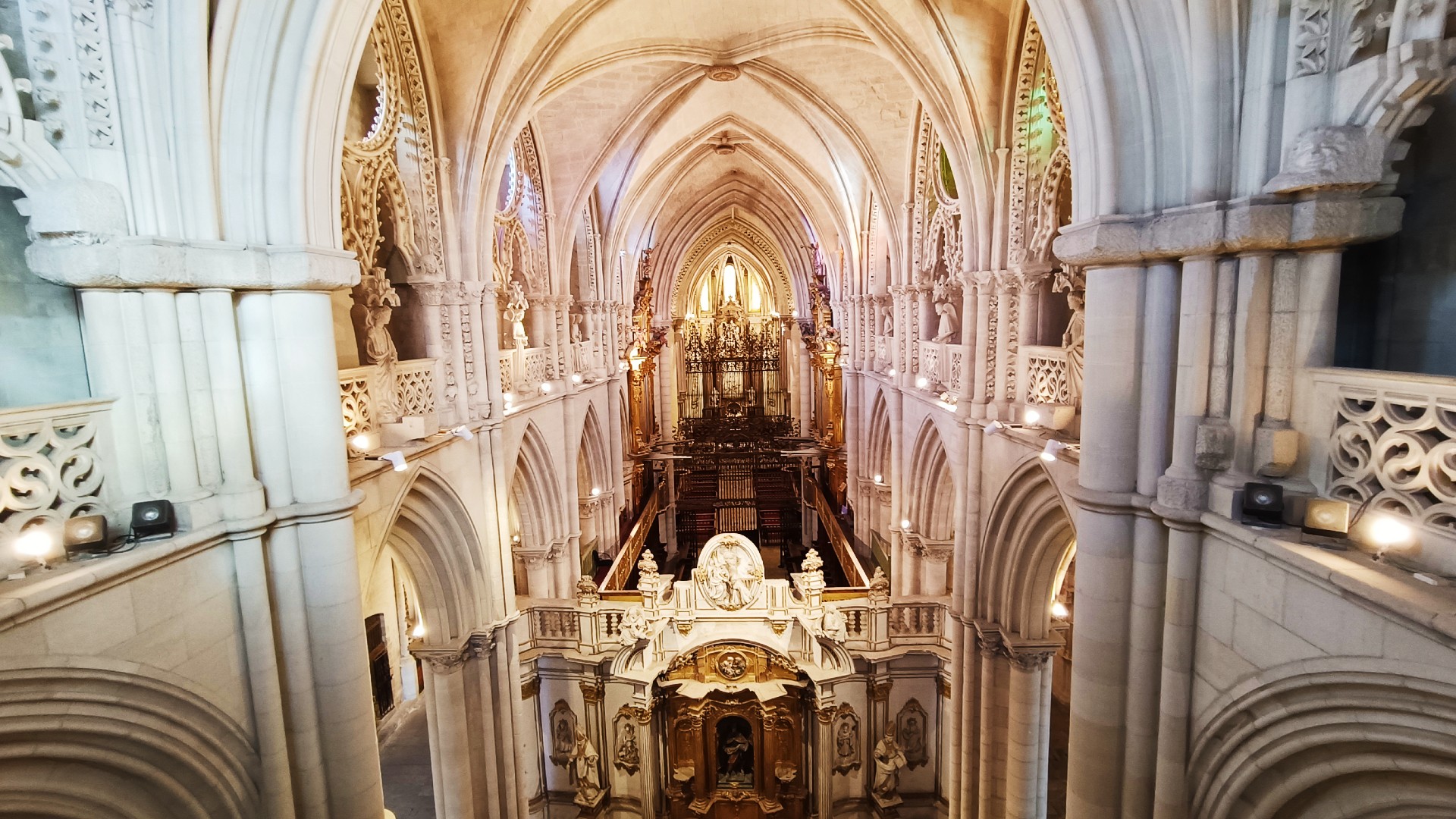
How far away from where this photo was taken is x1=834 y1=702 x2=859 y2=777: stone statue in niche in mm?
9953

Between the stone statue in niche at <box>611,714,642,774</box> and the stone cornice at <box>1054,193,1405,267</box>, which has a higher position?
the stone cornice at <box>1054,193,1405,267</box>

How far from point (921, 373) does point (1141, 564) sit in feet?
20.5

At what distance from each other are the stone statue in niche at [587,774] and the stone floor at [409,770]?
1.97 meters

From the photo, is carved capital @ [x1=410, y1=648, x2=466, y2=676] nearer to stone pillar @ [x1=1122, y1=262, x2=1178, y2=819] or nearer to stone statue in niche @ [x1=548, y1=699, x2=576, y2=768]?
stone statue in niche @ [x1=548, y1=699, x2=576, y2=768]

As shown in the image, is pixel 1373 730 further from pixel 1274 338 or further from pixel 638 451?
pixel 638 451

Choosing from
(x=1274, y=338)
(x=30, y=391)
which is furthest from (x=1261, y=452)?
(x=30, y=391)

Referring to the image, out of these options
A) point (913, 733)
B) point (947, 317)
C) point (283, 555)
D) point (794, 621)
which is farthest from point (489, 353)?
point (913, 733)

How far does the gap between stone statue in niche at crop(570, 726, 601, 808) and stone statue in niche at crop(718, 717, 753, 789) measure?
1.85 meters

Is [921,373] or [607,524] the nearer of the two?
[921,373]

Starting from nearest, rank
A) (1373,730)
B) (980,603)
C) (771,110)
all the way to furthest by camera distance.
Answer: (1373,730)
(980,603)
(771,110)

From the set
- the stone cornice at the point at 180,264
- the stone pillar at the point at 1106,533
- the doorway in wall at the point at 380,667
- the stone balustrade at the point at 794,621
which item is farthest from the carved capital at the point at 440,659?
the stone pillar at the point at 1106,533

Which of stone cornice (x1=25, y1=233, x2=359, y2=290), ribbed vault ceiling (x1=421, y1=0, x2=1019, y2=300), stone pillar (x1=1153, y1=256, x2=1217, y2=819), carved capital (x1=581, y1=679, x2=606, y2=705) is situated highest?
ribbed vault ceiling (x1=421, y1=0, x2=1019, y2=300)

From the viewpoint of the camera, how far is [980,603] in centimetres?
736

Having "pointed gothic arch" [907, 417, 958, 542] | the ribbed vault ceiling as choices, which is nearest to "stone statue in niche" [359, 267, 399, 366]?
the ribbed vault ceiling
